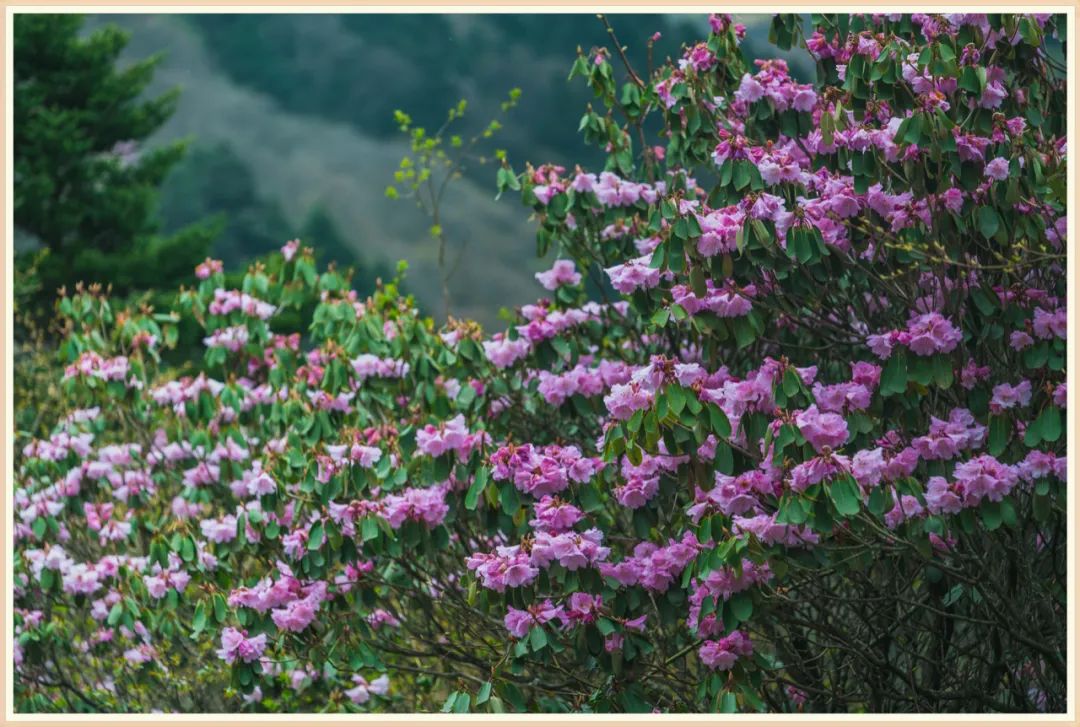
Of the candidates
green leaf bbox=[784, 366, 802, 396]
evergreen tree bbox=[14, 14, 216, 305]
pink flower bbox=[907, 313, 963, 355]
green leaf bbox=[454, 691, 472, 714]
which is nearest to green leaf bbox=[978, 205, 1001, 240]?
pink flower bbox=[907, 313, 963, 355]

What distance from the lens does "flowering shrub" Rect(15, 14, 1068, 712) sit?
261 centimetres

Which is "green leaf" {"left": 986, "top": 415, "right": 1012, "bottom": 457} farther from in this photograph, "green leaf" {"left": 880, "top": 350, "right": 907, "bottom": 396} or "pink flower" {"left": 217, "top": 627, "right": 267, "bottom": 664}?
"pink flower" {"left": 217, "top": 627, "right": 267, "bottom": 664}

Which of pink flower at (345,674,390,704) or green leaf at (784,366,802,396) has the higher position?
green leaf at (784,366,802,396)

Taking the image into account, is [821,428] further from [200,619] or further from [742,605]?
[200,619]

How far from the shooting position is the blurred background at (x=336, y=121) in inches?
491

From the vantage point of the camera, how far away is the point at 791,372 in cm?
254

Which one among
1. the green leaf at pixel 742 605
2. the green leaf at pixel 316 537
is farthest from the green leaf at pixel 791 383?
the green leaf at pixel 316 537

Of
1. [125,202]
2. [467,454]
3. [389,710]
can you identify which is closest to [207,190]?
[125,202]

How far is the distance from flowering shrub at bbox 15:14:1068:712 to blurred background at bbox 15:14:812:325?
26.9 feet

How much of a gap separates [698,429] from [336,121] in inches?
495

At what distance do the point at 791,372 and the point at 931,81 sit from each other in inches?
31.8

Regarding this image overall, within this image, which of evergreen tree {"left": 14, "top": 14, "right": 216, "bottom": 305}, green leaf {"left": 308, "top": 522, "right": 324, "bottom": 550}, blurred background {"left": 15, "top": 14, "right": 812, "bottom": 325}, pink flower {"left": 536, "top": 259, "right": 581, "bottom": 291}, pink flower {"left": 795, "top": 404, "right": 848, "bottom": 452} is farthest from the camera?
blurred background {"left": 15, "top": 14, "right": 812, "bottom": 325}

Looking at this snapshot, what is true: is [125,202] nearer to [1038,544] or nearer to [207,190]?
[207,190]

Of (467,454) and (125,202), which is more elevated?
(467,454)
